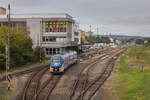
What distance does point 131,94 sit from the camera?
1806 cm

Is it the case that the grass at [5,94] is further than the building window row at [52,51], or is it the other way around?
the building window row at [52,51]

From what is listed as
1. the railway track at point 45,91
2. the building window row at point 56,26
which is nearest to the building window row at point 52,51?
the building window row at point 56,26

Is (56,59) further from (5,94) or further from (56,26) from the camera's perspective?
(56,26)

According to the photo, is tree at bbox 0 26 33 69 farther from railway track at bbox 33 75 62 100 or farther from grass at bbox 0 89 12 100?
grass at bbox 0 89 12 100

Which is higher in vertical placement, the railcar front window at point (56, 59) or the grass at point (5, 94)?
the railcar front window at point (56, 59)

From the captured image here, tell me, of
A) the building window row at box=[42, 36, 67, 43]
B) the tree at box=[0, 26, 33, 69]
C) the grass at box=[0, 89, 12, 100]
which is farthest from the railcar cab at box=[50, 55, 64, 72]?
the building window row at box=[42, 36, 67, 43]

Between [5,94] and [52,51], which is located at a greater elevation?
[52,51]

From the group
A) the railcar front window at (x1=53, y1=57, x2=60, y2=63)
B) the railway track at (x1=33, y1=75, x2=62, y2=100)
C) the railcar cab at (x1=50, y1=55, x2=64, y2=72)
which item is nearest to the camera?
the railway track at (x1=33, y1=75, x2=62, y2=100)

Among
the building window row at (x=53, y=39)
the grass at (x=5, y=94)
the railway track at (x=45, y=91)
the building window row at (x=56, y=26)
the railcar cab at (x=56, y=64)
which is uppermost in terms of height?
the building window row at (x=56, y=26)

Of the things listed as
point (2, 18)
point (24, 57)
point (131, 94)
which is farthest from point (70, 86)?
point (2, 18)

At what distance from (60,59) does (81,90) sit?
1007 cm

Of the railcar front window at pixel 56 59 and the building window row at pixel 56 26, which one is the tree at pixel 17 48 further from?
the building window row at pixel 56 26

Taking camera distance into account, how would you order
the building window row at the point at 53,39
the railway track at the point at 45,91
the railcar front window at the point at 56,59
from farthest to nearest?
the building window row at the point at 53,39
the railcar front window at the point at 56,59
the railway track at the point at 45,91

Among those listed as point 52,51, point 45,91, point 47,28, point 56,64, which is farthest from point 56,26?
point 45,91
